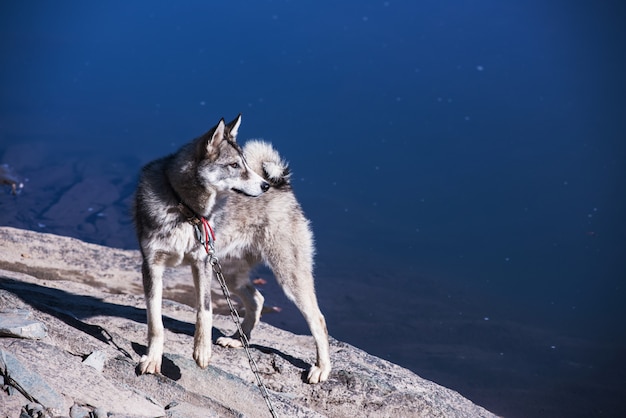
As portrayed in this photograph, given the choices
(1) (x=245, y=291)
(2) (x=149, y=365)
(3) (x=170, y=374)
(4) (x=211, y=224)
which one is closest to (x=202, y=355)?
(3) (x=170, y=374)

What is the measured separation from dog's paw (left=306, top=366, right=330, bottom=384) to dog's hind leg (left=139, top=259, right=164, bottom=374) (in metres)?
0.92

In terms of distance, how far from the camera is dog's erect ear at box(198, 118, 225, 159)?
3.18 meters

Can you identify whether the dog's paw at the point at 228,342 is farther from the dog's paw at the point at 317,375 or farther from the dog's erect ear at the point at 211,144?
the dog's erect ear at the point at 211,144

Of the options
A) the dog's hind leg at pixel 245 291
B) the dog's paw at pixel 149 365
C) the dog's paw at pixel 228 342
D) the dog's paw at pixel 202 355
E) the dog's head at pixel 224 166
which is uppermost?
the dog's head at pixel 224 166

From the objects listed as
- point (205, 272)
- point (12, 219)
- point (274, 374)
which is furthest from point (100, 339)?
point (12, 219)

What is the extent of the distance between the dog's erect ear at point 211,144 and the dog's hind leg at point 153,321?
2.08ft

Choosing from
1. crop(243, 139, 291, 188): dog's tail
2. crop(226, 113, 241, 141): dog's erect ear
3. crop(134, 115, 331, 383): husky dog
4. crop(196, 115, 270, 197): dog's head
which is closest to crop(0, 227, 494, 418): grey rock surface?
crop(134, 115, 331, 383): husky dog

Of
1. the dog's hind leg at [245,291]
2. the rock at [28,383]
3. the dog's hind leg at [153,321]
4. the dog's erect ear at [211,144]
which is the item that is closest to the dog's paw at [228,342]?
the dog's hind leg at [245,291]

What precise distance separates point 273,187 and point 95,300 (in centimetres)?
164

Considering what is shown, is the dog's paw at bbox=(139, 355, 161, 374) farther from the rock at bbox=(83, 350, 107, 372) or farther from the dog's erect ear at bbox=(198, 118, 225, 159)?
the dog's erect ear at bbox=(198, 118, 225, 159)

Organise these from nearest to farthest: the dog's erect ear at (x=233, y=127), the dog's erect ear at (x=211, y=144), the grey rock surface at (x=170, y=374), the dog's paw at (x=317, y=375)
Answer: the grey rock surface at (x=170, y=374)
the dog's erect ear at (x=211, y=144)
the dog's erect ear at (x=233, y=127)
the dog's paw at (x=317, y=375)

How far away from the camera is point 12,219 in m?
7.99

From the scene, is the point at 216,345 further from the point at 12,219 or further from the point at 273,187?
the point at 12,219

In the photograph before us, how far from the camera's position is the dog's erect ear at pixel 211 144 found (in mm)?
3180
